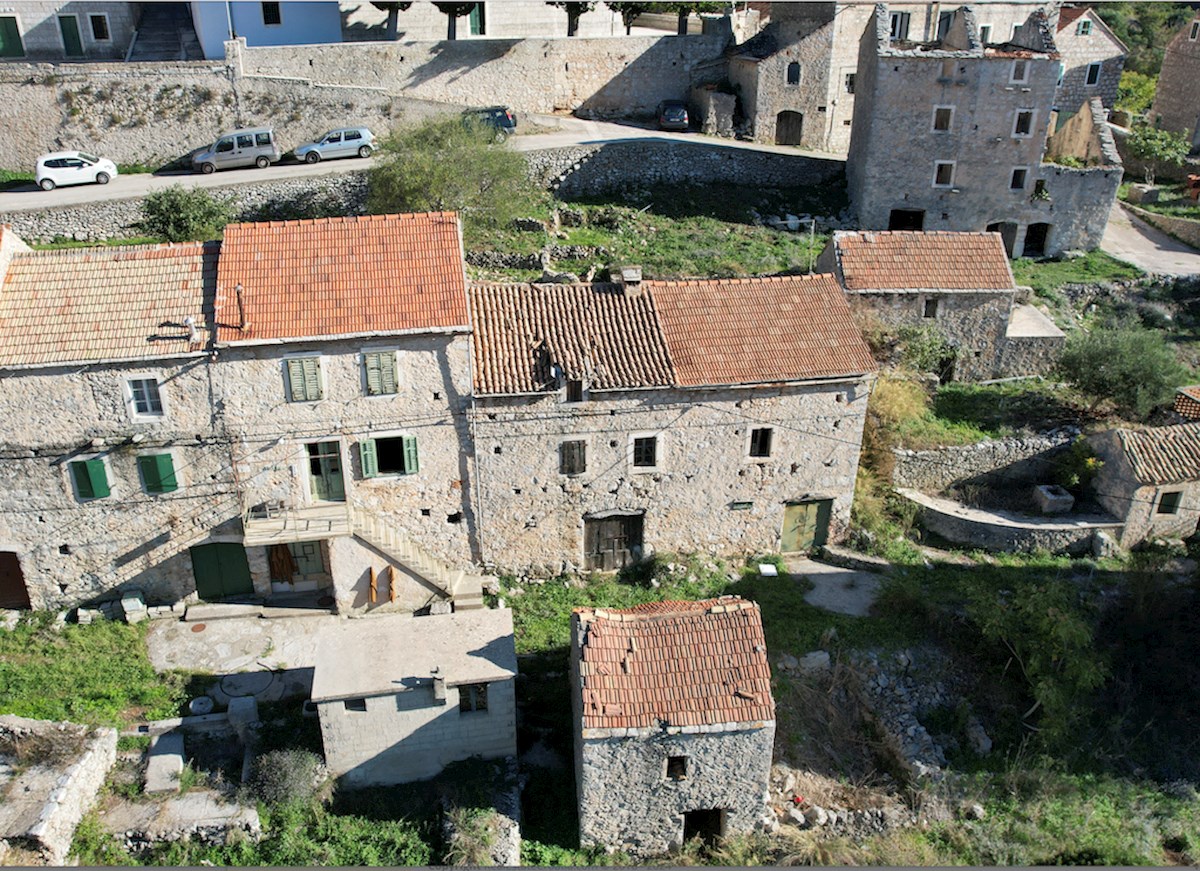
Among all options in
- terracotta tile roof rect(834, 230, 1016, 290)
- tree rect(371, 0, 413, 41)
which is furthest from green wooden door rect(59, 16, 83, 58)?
terracotta tile roof rect(834, 230, 1016, 290)

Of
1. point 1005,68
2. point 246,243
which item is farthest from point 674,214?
point 246,243

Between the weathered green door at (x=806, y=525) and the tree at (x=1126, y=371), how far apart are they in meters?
11.4

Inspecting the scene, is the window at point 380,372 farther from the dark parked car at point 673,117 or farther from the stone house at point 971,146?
the dark parked car at point 673,117

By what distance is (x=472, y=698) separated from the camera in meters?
21.9

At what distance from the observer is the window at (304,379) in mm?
24484

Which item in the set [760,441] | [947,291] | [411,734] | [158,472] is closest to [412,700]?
[411,734]

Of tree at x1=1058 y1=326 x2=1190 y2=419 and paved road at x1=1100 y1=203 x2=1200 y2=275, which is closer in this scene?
tree at x1=1058 y1=326 x2=1190 y2=419

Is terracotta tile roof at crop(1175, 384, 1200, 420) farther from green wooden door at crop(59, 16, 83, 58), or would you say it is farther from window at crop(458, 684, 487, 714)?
green wooden door at crop(59, 16, 83, 58)

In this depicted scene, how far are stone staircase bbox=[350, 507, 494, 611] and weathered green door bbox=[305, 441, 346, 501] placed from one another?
709 mm

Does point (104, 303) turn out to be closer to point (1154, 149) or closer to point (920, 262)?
point (920, 262)

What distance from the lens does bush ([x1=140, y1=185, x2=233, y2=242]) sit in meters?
37.5

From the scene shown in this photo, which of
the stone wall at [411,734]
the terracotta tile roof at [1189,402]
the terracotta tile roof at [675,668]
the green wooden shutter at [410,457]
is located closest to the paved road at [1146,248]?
the terracotta tile roof at [1189,402]

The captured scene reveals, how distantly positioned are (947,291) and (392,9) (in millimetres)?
30994

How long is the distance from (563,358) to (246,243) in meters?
8.57
